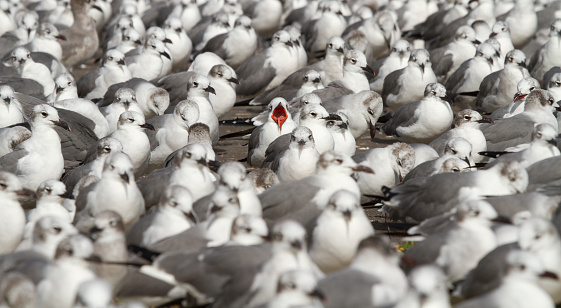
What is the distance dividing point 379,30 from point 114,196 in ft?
34.8

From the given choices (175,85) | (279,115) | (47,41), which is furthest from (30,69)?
(279,115)

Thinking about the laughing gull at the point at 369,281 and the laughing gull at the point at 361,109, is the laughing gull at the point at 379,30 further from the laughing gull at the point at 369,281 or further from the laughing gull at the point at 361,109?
the laughing gull at the point at 369,281

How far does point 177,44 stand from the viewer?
56.3 ft

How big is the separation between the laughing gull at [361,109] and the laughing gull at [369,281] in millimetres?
5751

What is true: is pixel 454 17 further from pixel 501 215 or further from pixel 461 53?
pixel 501 215

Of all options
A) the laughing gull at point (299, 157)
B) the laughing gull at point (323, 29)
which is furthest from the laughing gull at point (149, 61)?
the laughing gull at point (299, 157)

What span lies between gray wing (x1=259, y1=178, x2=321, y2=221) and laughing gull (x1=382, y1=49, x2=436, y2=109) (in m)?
5.96

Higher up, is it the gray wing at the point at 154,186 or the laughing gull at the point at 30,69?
the gray wing at the point at 154,186

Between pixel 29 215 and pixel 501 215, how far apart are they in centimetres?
454

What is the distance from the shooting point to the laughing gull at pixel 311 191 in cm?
786

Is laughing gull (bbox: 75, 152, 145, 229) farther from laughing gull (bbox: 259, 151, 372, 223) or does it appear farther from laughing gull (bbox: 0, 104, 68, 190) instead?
laughing gull (bbox: 0, 104, 68, 190)

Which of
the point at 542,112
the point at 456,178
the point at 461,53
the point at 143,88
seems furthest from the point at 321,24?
the point at 456,178

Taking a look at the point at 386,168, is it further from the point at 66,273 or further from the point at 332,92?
the point at 66,273

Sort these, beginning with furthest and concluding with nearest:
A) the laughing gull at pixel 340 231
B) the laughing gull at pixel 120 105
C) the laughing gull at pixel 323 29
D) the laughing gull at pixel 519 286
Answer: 1. the laughing gull at pixel 323 29
2. the laughing gull at pixel 120 105
3. the laughing gull at pixel 340 231
4. the laughing gull at pixel 519 286
